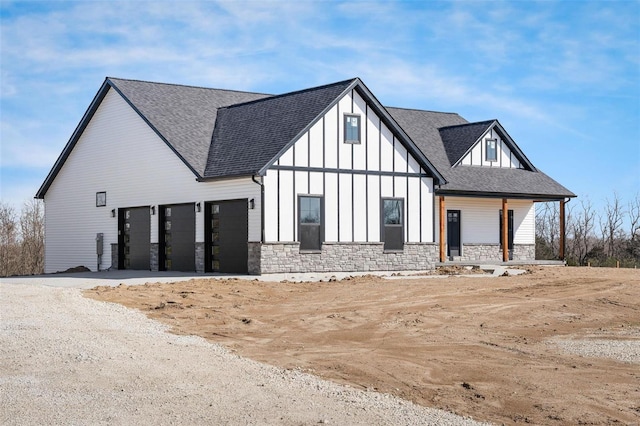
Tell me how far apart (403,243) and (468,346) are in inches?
631

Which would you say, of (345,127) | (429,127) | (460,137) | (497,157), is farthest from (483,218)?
(345,127)

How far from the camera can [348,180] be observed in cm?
2786

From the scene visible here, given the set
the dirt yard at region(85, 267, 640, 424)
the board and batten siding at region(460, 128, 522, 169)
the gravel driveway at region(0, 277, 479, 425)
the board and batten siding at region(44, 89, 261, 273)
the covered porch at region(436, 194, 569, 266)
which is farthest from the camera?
the board and batten siding at region(460, 128, 522, 169)

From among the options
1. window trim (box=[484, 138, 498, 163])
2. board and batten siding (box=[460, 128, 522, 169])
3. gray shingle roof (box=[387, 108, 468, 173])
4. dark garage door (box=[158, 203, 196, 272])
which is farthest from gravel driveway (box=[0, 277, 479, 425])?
window trim (box=[484, 138, 498, 163])

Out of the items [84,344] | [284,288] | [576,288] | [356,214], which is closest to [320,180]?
[356,214]

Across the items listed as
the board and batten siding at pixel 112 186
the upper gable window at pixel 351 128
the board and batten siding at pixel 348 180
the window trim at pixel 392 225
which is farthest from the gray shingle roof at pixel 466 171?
the board and batten siding at pixel 112 186

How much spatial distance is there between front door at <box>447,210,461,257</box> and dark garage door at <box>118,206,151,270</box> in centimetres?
1230

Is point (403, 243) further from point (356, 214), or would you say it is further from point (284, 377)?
point (284, 377)

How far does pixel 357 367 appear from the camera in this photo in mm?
11180

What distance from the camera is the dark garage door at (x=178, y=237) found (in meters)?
28.7

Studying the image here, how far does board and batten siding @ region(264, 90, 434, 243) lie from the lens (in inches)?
1035

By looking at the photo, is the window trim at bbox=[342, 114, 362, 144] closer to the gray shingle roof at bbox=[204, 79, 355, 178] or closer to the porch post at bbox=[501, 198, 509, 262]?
the gray shingle roof at bbox=[204, 79, 355, 178]

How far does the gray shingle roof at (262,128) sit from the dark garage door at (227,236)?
1.18 meters

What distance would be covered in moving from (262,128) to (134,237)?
7.13m
